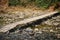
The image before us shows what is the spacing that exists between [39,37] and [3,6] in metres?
6.02

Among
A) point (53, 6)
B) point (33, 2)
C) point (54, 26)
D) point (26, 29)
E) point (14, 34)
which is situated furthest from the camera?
point (33, 2)

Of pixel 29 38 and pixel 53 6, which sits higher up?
pixel 29 38

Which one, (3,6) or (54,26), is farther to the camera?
(3,6)

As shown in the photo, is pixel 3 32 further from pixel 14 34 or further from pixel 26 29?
pixel 26 29

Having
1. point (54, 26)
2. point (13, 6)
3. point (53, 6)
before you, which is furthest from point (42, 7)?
point (54, 26)

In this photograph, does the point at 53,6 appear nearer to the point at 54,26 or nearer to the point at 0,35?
the point at 54,26

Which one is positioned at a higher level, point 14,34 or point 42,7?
point 14,34

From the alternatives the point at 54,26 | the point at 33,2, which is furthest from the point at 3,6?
the point at 54,26

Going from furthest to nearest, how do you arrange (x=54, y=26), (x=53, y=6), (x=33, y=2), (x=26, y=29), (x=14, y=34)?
(x=33, y=2) < (x=53, y=6) < (x=54, y=26) < (x=26, y=29) < (x=14, y=34)

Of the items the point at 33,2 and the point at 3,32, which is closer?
the point at 3,32

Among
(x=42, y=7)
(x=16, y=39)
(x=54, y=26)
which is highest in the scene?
(x=16, y=39)

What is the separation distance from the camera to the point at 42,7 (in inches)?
484

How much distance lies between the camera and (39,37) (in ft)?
Result: 20.7

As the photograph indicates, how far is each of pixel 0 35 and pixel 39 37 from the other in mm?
1153
